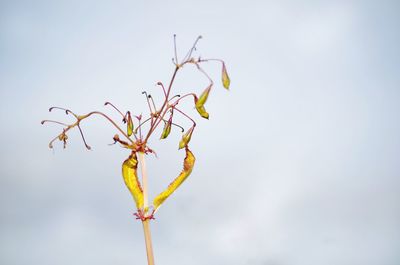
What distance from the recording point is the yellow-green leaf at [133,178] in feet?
10.1

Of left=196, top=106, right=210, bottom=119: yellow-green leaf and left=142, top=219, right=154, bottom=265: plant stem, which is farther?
left=196, top=106, right=210, bottom=119: yellow-green leaf

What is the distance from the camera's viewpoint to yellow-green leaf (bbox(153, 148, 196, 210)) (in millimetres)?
3158

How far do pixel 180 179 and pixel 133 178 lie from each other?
375 mm

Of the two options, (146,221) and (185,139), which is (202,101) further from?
(146,221)

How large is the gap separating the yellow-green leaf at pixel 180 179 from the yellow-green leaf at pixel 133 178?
5.9 inches

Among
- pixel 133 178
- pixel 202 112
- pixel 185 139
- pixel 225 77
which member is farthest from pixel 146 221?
pixel 225 77

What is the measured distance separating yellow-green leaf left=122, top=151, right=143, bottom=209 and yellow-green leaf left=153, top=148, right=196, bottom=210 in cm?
15

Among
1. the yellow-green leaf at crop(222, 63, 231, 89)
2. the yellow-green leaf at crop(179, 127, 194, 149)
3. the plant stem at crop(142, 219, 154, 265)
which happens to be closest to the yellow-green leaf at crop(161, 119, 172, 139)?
the yellow-green leaf at crop(179, 127, 194, 149)

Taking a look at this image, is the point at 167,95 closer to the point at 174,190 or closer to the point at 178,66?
the point at 178,66

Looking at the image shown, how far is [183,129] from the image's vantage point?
3.56m

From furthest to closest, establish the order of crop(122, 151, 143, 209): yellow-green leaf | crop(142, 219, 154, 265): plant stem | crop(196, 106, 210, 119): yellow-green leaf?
crop(196, 106, 210, 119): yellow-green leaf < crop(122, 151, 143, 209): yellow-green leaf < crop(142, 219, 154, 265): plant stem

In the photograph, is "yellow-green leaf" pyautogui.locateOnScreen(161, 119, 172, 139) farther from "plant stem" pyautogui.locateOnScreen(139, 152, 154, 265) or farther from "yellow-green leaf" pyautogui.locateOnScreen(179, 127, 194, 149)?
"plant stem" pyautogui.locateOnScreen(139, 152, 154, 265)

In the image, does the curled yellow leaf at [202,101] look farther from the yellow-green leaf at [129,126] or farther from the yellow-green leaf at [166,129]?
the yellow-green leaf at [129,126]

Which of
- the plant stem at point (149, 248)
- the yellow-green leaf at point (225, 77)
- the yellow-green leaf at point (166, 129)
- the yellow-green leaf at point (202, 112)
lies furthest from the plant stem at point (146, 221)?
the yellow-green leaf at point (225, 77)
